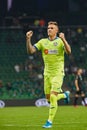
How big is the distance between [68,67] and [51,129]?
65.1 feet

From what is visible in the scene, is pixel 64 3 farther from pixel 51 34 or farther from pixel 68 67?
pixel 51 34

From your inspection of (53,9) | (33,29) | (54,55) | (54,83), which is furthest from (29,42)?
(53,9)

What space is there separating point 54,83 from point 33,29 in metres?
20.4

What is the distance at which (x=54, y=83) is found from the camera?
14172 mm

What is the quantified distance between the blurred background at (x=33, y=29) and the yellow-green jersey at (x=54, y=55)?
18029mm

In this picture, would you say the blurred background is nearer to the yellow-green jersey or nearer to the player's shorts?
the player's shorts

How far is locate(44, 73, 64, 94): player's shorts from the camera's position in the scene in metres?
14.2

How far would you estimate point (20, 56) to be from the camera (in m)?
33.9

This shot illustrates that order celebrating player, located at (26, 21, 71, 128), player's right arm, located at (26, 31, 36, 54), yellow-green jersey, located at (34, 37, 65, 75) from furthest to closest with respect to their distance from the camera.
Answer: yellow-green jersey, located at (34, 37, 65, 75) < celebrating player, located at (26, 21, 71, 128) < player's right arm, located at (26, 31, 36, 54)

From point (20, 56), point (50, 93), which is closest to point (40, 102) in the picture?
point (20, 56)

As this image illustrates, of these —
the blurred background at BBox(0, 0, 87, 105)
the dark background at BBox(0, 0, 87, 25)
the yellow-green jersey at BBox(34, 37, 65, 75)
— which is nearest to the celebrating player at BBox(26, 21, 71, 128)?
the yellow-green jersey at BBox(34, 37, 65, 75)

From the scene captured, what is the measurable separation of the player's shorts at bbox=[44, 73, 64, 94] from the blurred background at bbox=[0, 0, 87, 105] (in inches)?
703

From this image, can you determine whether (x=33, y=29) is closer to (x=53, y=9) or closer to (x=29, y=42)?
(x=53, y=9)

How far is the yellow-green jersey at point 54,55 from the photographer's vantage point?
14.3m
